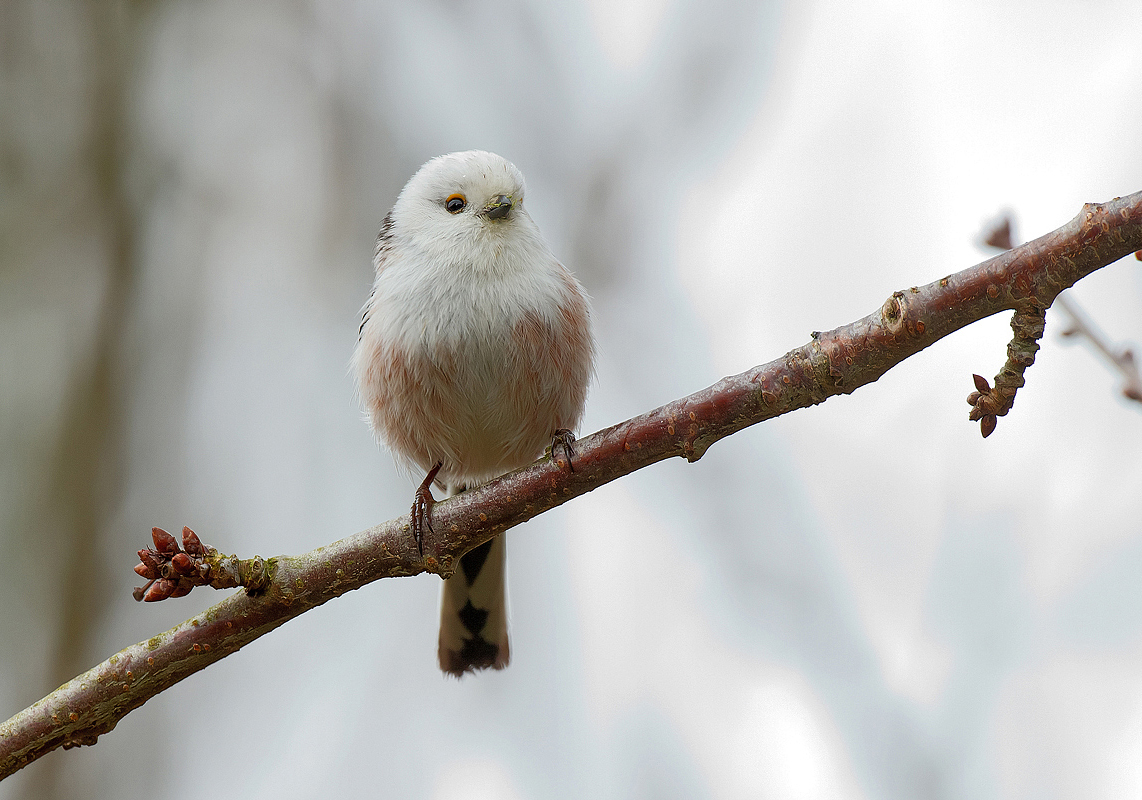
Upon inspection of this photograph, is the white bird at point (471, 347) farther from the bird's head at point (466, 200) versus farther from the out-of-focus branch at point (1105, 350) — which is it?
the out-of-focus branch at point (1105, 350)

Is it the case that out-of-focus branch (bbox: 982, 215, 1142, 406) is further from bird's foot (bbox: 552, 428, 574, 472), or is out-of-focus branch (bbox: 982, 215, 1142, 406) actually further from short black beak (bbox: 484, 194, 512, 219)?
short black beak (bbox: 484, 194, 512, 219)

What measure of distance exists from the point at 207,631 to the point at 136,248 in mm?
4410

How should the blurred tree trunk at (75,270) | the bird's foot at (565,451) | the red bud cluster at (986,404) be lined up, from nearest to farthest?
the red bud cluster at (986,404), the bird's foot at (565,451), the blurred tree trunk at (75,270)

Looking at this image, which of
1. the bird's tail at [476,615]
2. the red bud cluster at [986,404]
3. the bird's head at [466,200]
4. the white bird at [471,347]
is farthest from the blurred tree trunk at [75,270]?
the red bud cluster at [986,404]

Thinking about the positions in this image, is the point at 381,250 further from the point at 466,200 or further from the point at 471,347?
the point at 471,347

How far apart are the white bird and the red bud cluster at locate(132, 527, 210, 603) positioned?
33.1 inches

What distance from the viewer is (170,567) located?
2232 millimetres

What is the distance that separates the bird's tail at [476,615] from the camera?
148 inches

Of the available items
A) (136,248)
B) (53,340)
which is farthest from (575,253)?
(53,340)

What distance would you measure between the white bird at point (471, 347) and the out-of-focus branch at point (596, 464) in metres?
0.44

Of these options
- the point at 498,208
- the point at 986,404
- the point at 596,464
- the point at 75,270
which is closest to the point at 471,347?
the point at 498,208

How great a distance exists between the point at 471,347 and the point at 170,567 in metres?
1.33

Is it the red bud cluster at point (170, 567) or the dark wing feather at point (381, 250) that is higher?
the dark wing feather at point (381, 250)

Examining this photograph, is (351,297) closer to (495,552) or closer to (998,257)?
(495,552)
